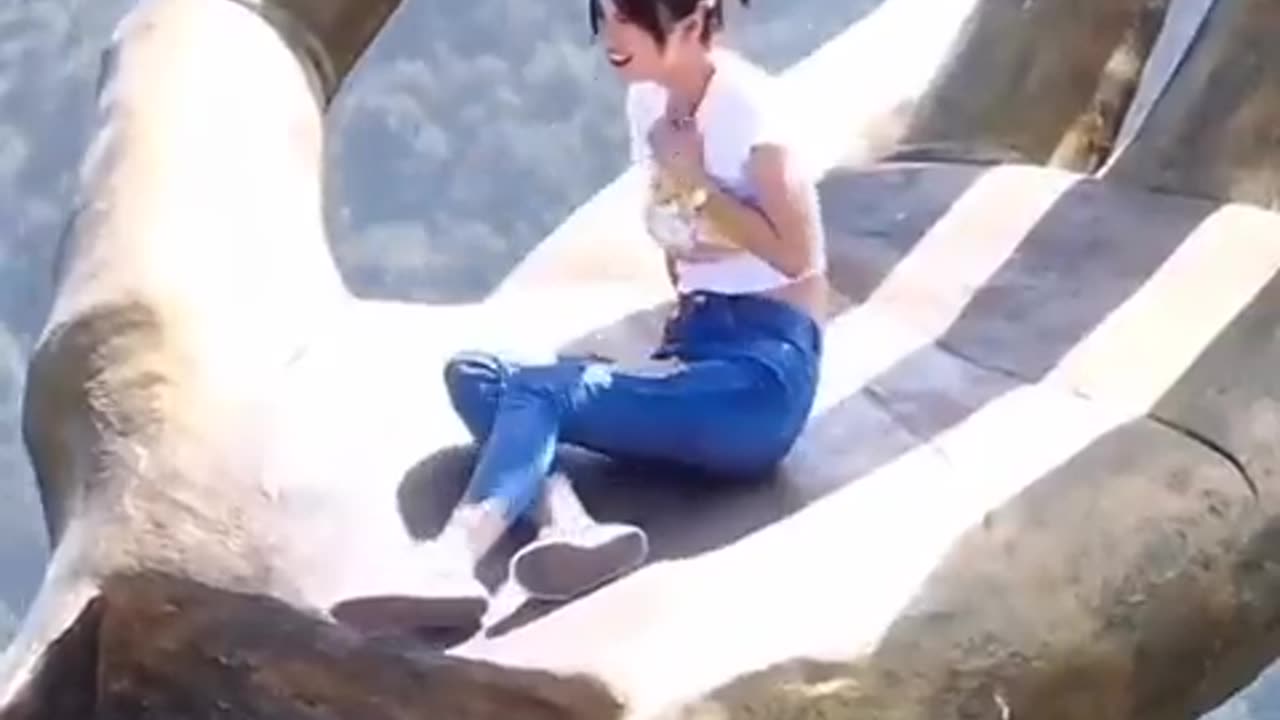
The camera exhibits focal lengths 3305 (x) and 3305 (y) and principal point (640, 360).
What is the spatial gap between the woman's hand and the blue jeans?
56 millimetres

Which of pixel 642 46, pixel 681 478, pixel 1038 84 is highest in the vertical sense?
pixel 642 46

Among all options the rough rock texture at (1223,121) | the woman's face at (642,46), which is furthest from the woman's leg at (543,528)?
the rough rock texture at (1223,121)

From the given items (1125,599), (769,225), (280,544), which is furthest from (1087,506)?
(280,544)

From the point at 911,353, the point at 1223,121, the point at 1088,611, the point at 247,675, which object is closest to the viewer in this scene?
the point at 247,675

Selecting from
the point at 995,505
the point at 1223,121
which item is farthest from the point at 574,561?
the point at 1223,121

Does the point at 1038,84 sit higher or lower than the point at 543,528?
lower

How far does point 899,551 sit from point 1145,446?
0.41ft

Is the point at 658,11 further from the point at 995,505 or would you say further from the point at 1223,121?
the point at 1223,121

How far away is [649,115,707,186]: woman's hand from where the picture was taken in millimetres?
1042

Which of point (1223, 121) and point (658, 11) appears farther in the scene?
point (1223, 121)

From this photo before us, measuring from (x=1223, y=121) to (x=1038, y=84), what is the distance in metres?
0.12

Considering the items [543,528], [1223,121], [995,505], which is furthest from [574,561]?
[1223,121]

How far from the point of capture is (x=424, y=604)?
0.89m

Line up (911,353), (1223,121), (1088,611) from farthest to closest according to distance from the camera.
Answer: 1. (1223,121)
2. (911,353)
3. (1088,611)
